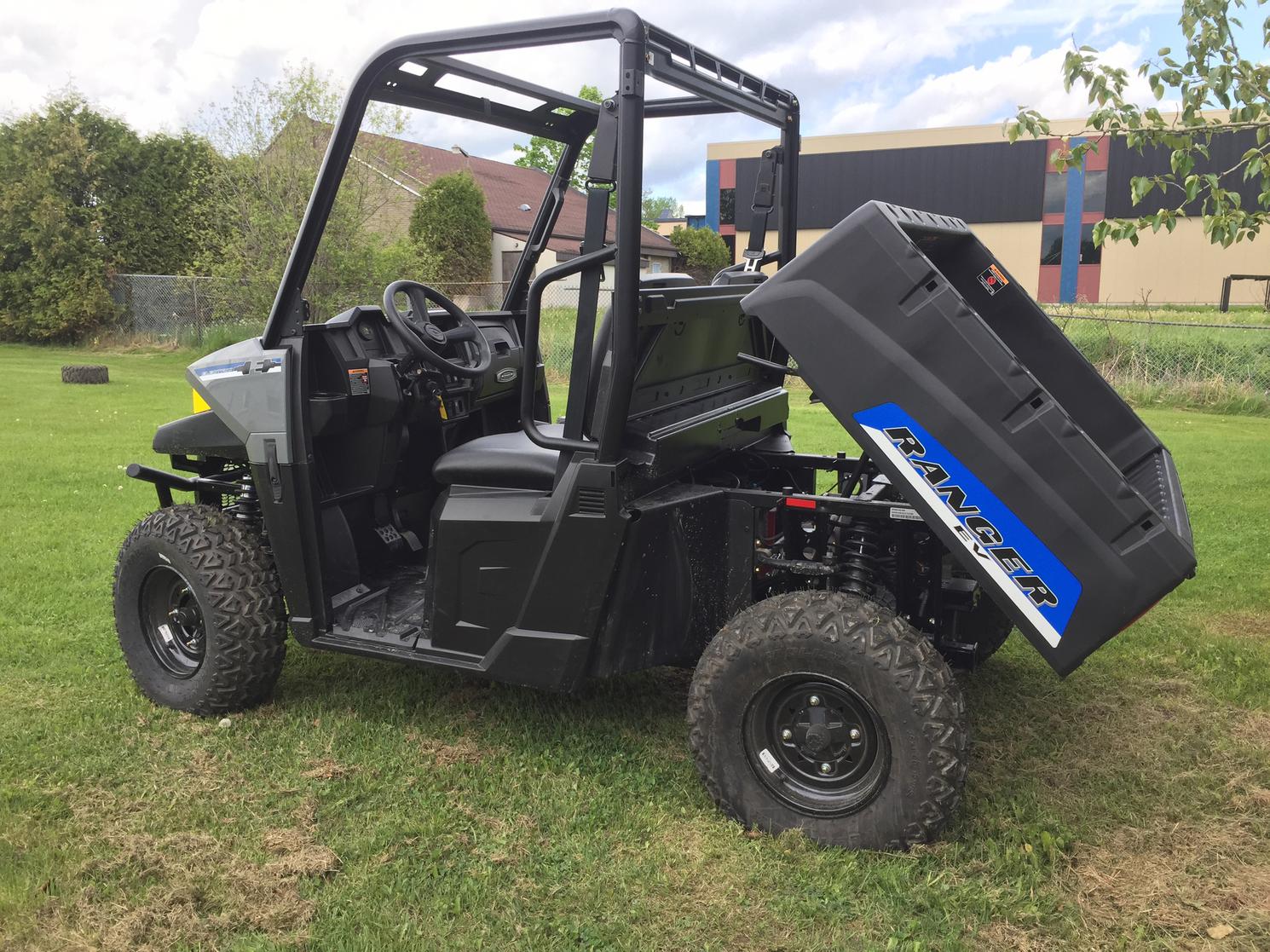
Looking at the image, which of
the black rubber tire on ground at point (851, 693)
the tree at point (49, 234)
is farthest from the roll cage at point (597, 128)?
the tree at point (49, 234)

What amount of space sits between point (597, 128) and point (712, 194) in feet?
136

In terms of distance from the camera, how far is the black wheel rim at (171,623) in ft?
13.5

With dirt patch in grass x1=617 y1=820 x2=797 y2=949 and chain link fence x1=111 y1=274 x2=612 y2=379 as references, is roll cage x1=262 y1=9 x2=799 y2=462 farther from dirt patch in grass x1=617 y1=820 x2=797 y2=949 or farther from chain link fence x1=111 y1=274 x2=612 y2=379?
chain link fence x1=111 y1=274 x2=612 y2=379

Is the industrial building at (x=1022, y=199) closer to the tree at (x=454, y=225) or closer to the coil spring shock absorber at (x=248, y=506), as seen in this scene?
the tree at (x=454, y=225)

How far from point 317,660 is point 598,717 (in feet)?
4.74

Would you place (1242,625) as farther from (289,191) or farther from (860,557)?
(289,191)

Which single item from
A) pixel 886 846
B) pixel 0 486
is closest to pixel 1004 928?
pixel 886 846

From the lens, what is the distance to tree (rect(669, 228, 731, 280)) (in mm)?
33719

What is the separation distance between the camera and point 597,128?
10.2 feet

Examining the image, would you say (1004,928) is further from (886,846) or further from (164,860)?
(164,860)

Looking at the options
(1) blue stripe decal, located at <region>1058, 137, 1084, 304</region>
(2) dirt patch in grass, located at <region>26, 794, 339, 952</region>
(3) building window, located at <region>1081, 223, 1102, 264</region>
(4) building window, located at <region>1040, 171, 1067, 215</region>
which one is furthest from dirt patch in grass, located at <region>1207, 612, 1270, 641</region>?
(4) building window, located at <region>1040, 171, 1067, 215</region>

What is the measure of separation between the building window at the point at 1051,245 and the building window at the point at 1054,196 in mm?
586

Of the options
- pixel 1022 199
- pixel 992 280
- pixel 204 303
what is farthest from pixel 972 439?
pixel 1022 199

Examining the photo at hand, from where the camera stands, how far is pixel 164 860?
2.96 meters
